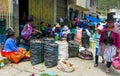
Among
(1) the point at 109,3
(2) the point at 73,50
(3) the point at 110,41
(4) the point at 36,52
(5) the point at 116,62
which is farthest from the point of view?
(1) the point at 109,3

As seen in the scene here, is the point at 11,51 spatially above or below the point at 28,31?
below

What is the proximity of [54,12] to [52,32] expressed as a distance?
2890 mm

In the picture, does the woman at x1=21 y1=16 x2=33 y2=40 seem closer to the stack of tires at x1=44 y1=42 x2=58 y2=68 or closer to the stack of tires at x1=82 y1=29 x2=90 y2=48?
the stack of tires at x1=44 y1=42 x2=58 y2=68

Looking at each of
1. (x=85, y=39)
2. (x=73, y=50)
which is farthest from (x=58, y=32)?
(x=73, y=50)

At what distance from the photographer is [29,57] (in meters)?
9.05

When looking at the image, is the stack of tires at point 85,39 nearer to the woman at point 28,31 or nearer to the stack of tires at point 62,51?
the stack of tires at point 62,51

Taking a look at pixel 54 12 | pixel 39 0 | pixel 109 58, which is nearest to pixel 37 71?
pixel 109 58

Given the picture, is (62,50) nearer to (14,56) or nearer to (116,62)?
(14,56)

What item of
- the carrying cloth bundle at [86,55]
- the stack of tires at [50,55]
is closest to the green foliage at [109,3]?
the carrying cloth bundle at [86,55]

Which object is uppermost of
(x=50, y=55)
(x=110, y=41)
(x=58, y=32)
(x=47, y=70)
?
(x=110, y=41)

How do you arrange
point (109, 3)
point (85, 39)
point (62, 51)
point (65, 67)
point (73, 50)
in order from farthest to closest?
point (109, 3) < point (85, 39) < point (73, 50) < point (62, 51) < point (65, 67)

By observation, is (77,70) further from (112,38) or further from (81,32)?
(81,32)

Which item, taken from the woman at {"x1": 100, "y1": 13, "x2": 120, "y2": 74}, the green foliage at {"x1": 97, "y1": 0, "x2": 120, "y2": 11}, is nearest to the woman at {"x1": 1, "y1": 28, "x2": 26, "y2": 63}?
the woman at {"x1": 100, "y1": 13, "x2": 120, "y2": 74}

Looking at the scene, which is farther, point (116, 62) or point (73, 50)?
point (73, 50)
